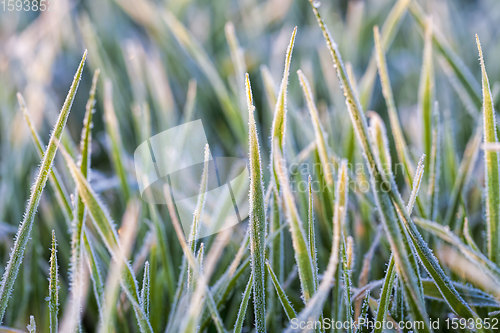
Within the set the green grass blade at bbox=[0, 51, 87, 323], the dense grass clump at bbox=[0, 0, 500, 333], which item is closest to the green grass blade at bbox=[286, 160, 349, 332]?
the dense grass clump at bbox=[0, 0, 500, 333]

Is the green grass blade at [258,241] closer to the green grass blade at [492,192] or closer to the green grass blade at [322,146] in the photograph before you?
the green grass blade at [322,146]

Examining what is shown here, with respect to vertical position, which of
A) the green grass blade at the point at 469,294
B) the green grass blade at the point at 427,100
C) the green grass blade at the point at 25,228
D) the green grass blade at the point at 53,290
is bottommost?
the green grass blade at the point at 469,294

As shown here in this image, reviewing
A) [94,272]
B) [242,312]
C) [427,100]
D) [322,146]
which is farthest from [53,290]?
[427,100]

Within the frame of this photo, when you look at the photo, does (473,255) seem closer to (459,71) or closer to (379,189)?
(379,189)

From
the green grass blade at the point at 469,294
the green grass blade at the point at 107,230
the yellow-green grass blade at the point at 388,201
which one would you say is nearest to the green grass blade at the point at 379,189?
the yellow-green grass blade at the point at 388,201

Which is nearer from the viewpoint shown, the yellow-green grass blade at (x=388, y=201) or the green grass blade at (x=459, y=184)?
the yellow-green grass blade at (x=388, y=201)

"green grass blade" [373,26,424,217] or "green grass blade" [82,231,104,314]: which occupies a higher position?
"green grass blade" [373,26,424,217]

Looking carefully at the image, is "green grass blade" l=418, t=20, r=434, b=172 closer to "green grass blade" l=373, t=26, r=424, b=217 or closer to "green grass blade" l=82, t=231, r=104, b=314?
"green grass blade" l=373, t=26, r=424, b=217

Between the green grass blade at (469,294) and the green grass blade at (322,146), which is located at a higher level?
the green grass blade at (322,146)

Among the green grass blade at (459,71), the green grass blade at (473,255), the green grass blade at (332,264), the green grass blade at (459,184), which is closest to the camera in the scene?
the green grass blade at (332,264)

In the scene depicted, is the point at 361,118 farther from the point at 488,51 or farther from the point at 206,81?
the point at 488,51
